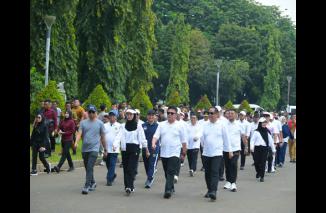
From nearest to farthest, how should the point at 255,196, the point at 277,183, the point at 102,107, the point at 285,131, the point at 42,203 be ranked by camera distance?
the point at 42,203
the point at 255,196
the point at 277,183
the point at 102,107
the point at 285,131

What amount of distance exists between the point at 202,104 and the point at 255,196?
84.8 ft

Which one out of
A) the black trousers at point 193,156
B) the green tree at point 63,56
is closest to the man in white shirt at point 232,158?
the black trousers at point 193,156

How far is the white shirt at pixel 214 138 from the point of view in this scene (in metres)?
13.8

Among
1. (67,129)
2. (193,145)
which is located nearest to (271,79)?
(193,145)

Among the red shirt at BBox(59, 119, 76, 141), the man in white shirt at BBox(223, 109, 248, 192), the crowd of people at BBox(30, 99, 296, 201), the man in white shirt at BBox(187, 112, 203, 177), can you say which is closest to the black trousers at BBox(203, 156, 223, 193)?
the crowd of people at BBox(30, 99, 296, 201)

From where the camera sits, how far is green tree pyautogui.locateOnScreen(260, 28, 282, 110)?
75062 millimetres

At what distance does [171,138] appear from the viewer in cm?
1395

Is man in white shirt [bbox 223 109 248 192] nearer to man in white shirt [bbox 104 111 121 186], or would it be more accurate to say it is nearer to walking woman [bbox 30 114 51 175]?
man in white shirt [bbox 104 111 121 186]

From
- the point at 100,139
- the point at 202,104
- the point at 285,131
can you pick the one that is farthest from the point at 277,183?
the point at 202,104

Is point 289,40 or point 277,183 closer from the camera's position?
point 277,183

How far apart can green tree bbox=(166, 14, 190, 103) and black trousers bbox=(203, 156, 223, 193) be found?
5134 cm

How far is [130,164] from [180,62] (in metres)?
52.2
